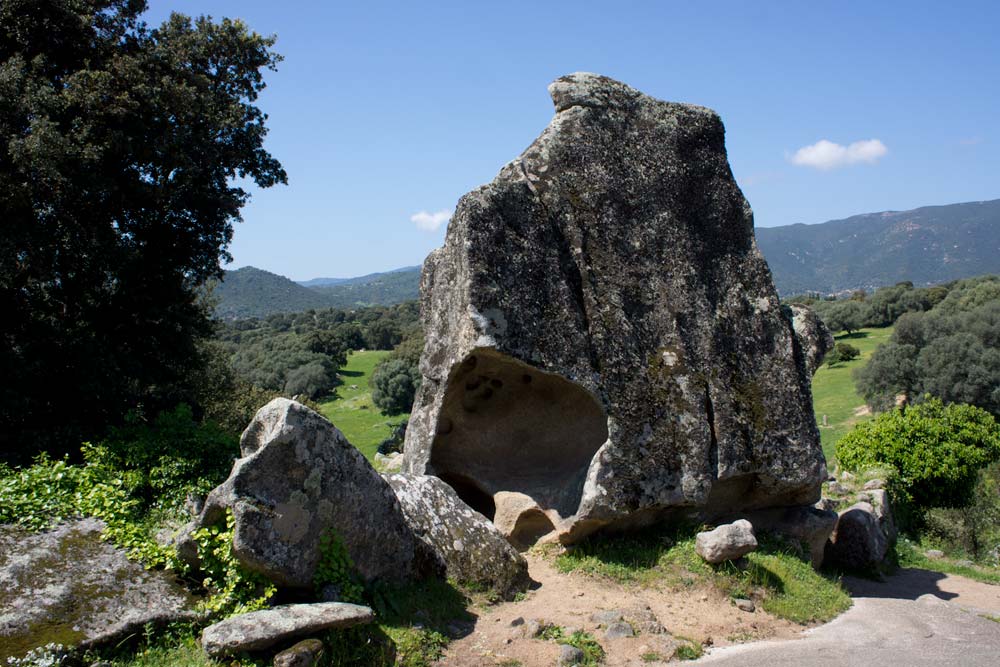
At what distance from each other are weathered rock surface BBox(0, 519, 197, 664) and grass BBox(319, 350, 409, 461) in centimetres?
2771

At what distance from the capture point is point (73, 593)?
23.6 feet

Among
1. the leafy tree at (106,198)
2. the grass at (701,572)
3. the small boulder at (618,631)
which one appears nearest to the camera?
the small boulder at (618,631)

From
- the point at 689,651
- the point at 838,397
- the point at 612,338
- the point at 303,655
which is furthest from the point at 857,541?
the point at 838,397

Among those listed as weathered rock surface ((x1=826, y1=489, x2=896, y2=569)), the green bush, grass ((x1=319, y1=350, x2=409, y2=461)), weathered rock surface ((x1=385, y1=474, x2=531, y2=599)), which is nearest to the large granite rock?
weathered rock surface ((x1=385, y1=474, x2=531, y2=599))

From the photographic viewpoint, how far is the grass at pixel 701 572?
10.3 m

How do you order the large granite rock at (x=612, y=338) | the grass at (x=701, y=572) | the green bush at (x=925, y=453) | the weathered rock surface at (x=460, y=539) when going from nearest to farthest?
the weathered rock surface at (x=460, y=539)
the grass at (x=701, y=572)
the large granite rock at (x=612, y=338)
the green bush at (x=925, y=453)

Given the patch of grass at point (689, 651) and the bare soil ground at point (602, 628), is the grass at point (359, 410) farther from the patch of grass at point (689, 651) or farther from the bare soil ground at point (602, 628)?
the patch of grass at point (689, 651)

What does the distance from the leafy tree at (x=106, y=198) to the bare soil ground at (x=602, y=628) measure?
1119cm

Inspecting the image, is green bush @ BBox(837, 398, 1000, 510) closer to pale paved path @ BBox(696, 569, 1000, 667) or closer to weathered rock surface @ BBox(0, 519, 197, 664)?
pale paved path @ BBox(696, 569, 1000, 667)

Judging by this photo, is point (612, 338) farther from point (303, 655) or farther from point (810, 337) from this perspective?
point (303, 655)

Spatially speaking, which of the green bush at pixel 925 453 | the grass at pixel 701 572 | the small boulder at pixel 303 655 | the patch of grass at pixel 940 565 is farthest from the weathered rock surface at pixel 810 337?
the small boulder at pixel 303 655

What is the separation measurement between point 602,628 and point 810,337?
708 centimetres

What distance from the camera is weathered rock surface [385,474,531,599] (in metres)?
9.68

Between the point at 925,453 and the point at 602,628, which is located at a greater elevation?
the point at 602,628
